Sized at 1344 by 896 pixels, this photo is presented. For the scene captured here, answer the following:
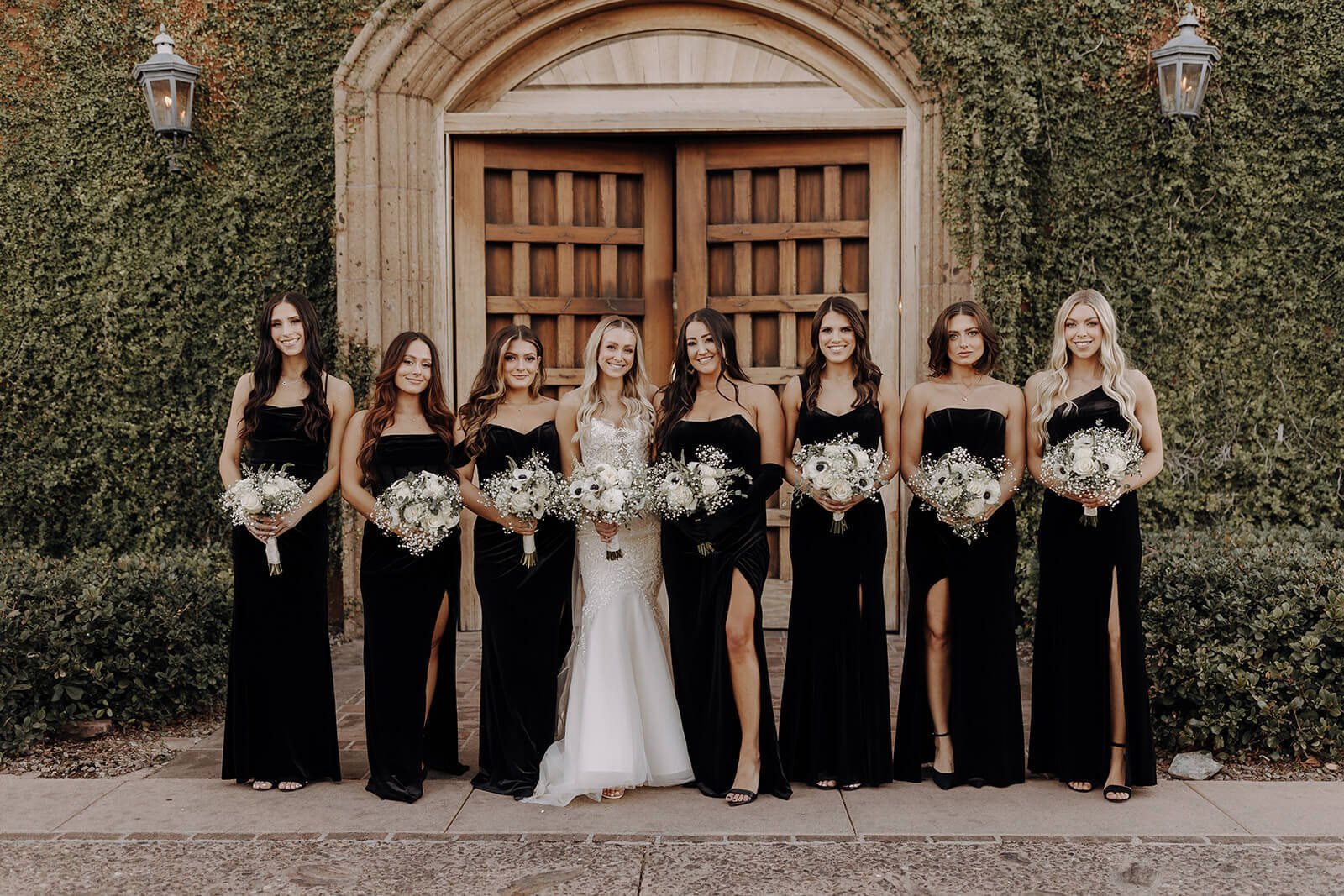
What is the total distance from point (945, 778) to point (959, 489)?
A: 133cm

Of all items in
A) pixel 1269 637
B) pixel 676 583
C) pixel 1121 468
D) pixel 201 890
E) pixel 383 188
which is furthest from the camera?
pixel 383 188

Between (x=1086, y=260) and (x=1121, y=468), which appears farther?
(x=1086, y=260)

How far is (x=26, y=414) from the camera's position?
331 inches

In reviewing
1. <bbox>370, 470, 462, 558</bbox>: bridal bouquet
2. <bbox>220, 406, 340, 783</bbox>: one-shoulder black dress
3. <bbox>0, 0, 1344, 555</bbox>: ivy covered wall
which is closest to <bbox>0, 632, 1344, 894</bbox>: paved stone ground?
<bbox>220, 406, 340, 783</bbox>: one-shoulder black dress

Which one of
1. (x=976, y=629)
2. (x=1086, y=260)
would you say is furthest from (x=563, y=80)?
(x=976, y=629)

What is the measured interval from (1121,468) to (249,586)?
3806 millimetres

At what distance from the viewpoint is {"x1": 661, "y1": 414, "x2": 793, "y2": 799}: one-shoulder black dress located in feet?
15.9

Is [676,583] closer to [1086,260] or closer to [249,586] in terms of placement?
[249,586]

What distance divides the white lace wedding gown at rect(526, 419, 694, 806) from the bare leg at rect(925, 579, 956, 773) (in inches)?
44.9

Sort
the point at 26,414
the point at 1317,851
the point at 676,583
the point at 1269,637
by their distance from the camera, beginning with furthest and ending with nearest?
the point at 26,414 → the point at 1269,637 → the point at 676,583 → the point at 1317,851

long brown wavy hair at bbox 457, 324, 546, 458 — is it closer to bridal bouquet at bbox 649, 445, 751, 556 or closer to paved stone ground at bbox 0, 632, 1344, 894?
bridal bouquet at bbox 649, 445, 751, 556

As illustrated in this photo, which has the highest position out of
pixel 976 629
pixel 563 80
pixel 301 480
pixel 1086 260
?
pixel 563 80

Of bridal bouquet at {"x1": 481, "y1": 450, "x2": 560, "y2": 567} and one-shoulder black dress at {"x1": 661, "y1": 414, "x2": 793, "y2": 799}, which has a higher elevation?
bridal bouquet at {"x1": 481, "y1": 450, "x2": 560, "y2": 567}

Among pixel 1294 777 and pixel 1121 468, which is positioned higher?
pixel 1121 468
